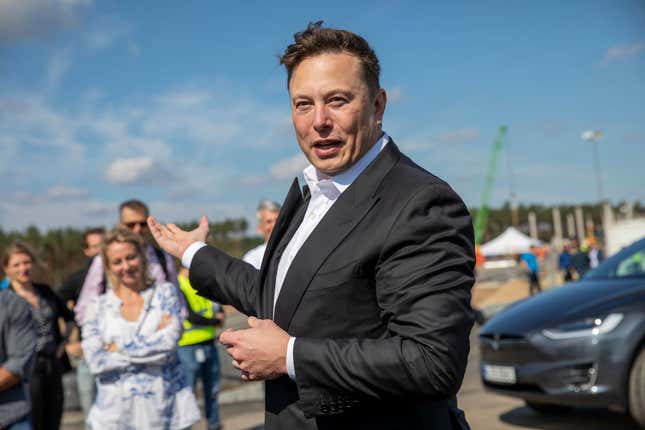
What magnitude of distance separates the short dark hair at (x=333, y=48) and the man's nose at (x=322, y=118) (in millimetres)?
156

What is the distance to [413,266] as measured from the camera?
1744 millimetres

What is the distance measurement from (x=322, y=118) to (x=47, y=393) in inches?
192

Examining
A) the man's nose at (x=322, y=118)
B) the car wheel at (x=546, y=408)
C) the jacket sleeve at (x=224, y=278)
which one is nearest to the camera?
the man's nose at (x=322, y=118)

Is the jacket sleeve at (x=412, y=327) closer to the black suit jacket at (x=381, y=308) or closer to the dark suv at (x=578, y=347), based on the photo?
the black suit jacket at (x=381, y=308)

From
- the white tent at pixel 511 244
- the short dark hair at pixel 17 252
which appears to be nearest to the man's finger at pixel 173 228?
the short dark hair at pixel 17 252

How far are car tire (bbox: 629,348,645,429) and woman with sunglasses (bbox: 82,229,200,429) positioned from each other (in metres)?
→ 3.65

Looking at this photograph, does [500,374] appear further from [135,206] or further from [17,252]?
[17,252]

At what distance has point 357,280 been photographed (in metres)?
1.82

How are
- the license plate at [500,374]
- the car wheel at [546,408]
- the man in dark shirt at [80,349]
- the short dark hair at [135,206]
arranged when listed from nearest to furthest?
1. the short dark hair at [135,206]
2. the man in dark shirt at [80,349]
3. the license plate at [500,374]
4. the car wheel at [546,408]

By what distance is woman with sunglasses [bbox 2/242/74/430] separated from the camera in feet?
19.0

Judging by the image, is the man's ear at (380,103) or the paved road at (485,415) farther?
the paved road at (485,415)

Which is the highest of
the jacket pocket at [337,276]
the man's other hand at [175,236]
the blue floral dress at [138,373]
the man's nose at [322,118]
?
the man's nose at [322,118]

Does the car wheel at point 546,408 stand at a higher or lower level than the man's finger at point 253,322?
lower

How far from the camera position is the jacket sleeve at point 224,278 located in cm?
237
